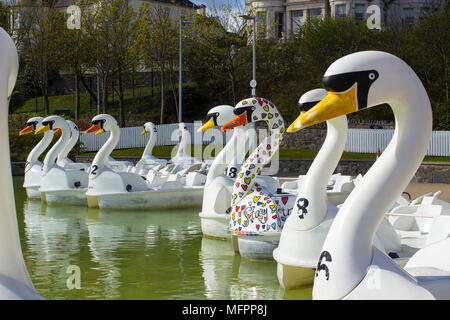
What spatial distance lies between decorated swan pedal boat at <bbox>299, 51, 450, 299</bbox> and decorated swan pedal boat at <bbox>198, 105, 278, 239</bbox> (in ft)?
21.0

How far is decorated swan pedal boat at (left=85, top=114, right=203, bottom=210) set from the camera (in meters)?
15.9

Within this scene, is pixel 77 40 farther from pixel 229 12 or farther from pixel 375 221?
pixel 375 221

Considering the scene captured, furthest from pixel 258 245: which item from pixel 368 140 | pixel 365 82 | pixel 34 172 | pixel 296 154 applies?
pixel 368 140

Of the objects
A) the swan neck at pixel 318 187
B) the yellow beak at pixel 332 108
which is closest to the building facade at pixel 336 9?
the swan neck at pixel 318 187

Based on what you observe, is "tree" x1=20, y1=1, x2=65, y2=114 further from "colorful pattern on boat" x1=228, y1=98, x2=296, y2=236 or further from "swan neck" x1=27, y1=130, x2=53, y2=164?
"colorful pattern on boat" x1=228, y1=98, x2=296, y2=236

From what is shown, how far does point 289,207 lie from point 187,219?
5514 mm

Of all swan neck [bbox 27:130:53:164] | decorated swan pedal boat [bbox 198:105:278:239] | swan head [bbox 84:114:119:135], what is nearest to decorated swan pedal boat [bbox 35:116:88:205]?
swan head [bbox 84:114:119:135]

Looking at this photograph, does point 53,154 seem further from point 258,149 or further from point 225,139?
point 225,139

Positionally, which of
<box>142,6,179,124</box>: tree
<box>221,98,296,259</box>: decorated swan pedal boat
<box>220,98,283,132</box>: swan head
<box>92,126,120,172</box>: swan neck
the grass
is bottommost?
the grass

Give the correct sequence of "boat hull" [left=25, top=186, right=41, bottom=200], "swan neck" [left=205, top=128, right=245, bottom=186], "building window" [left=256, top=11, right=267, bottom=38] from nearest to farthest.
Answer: "swan neck" [left=205, top=128, right=245, bottom=186]
"boat hull" [left=25, top=186, right=41, bottom=200]
"building window" [left=256, top=11, right=267, bottom=38]

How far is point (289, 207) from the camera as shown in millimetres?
9523

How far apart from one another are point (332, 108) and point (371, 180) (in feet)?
1.83

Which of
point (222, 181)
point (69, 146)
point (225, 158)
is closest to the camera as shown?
point (222, 181)

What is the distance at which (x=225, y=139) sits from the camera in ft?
106
